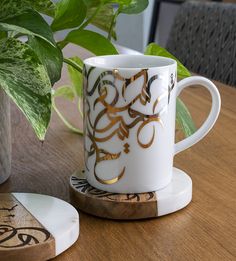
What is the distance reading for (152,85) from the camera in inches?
18.7

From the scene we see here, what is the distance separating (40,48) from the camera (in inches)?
18.6

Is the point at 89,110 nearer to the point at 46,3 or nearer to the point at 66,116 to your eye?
the point at 46,3

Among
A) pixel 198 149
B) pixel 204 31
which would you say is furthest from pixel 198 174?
pixel 204 31

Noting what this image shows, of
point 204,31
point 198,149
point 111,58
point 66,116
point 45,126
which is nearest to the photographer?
point 45,126

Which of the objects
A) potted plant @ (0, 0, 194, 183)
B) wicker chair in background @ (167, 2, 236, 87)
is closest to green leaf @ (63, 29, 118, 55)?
potted plant @ (0, 0, 194, 183)

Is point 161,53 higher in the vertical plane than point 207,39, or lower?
higher

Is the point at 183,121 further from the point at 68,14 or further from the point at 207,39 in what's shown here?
the point at 207,39

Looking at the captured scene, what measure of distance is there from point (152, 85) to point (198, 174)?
0.16m

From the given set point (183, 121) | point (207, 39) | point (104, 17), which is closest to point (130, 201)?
point (183, 121)

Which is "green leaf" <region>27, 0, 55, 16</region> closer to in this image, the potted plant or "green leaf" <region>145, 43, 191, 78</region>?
the potted plant

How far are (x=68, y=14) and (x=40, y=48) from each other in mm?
57

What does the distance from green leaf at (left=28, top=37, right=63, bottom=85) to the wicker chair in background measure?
813 millimetres

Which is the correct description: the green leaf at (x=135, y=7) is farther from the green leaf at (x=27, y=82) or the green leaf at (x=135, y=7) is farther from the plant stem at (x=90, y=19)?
the green leaf at (x=27, y=82)

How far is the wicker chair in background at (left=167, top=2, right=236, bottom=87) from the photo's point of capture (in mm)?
1236
